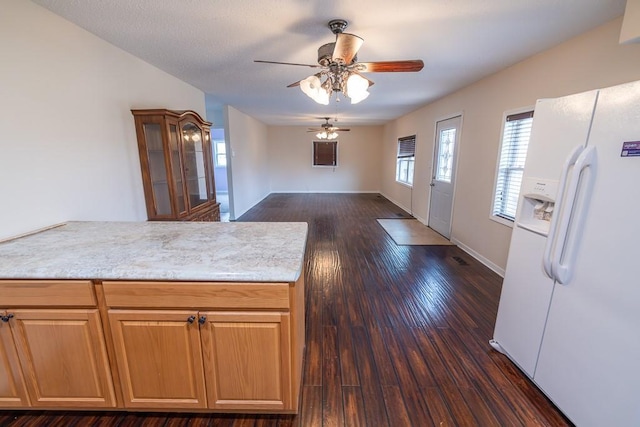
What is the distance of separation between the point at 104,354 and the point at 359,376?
56.5 inches

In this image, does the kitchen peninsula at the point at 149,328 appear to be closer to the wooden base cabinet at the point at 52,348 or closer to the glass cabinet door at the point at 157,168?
the wooden base cabinet at the point at 52,348

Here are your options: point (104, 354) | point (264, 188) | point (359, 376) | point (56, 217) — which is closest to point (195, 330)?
point (104, 354)

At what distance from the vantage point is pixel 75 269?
4.10 feet

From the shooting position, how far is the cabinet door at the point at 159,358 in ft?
4.25

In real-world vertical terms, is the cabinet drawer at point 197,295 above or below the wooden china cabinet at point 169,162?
below

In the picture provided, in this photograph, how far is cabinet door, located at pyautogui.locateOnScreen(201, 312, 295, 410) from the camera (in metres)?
1.29

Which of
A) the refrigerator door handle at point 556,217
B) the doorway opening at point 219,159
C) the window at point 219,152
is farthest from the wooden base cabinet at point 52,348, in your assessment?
the window at point 219,152

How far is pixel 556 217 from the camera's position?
4.82ft

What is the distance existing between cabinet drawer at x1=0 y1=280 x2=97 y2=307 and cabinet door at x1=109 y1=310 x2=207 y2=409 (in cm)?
15

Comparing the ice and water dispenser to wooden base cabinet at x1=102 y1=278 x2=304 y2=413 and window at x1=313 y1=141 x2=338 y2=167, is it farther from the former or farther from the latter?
window at x1=313 y1=141 x2=338 y2=167

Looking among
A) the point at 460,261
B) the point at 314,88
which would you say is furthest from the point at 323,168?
the point at 314,88

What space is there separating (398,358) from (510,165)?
253 cm

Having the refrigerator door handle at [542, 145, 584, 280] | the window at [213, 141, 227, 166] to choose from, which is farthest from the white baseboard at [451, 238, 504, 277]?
the window at [213, 141, 227, 166]

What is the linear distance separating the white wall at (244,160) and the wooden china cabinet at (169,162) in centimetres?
250
